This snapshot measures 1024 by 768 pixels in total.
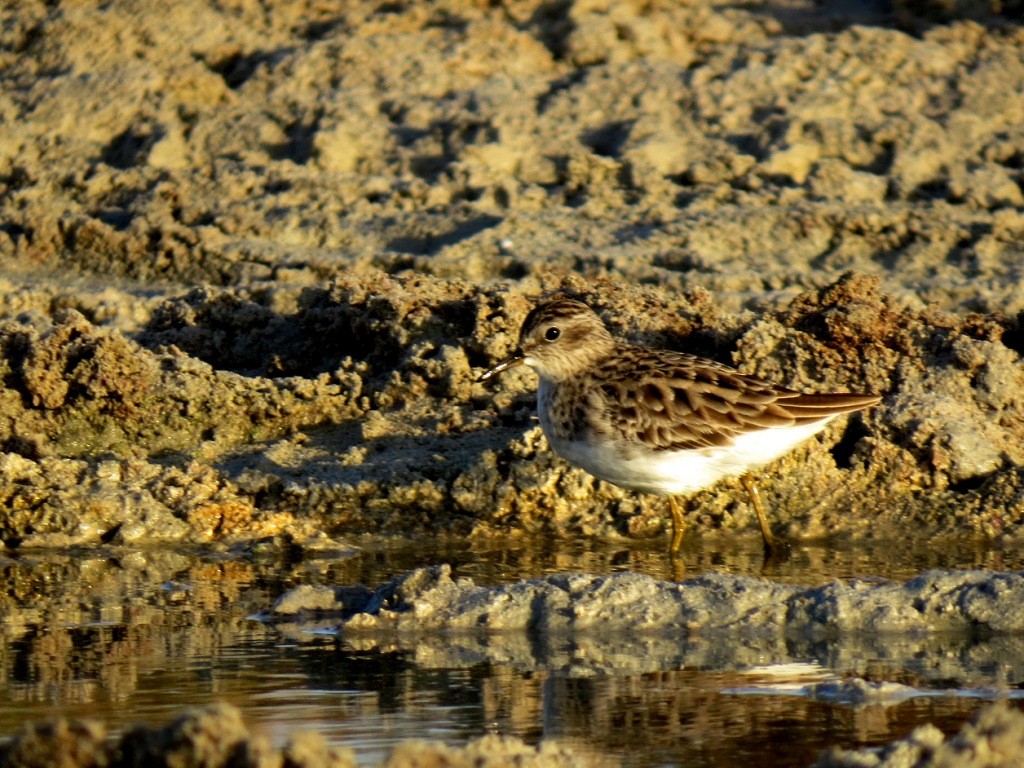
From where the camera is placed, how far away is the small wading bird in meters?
7.74

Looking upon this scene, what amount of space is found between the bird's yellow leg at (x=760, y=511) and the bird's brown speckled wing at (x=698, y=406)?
11.7 inches

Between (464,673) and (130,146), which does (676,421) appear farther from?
(130,146)

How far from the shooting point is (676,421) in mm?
7840

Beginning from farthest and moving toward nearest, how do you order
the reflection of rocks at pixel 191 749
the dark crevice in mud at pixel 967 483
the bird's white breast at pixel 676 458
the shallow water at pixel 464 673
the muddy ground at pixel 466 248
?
the muddy ground at pixel 466 248 → the dark crevice in mud at pixel 967 483 → the bird's white breast at pixel 676 458 → the shallow water at pixel 464 673 → the reflection of rocks at pixel 191 749

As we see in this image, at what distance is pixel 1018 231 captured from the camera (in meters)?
10.7

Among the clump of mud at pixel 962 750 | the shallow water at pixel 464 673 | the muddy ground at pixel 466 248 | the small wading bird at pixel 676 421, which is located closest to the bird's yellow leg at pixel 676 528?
the small wading bird at pixel 676 421

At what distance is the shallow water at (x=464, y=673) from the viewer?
504cm

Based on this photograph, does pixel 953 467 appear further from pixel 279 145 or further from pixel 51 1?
pixel 51 1

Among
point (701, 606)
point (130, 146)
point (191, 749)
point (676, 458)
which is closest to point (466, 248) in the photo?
point (130, 146)

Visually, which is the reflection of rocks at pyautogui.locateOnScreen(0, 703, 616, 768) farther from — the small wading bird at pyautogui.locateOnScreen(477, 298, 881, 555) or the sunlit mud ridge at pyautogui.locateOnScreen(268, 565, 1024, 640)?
the small wading bird at pyautogui.locateOnScreen(477, 298, 881, 555)

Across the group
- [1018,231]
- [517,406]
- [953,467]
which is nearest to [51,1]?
[517,406]

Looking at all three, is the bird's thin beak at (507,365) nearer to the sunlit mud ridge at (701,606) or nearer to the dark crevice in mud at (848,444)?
→ the dark crevice in mud at (848,444)

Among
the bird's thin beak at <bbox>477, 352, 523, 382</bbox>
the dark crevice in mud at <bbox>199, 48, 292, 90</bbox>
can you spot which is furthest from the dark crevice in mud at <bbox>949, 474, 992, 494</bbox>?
the dark crevice in mud at <bbox>199, 48, 292, 90</bbox>

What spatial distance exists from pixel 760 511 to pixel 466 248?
3333mm
